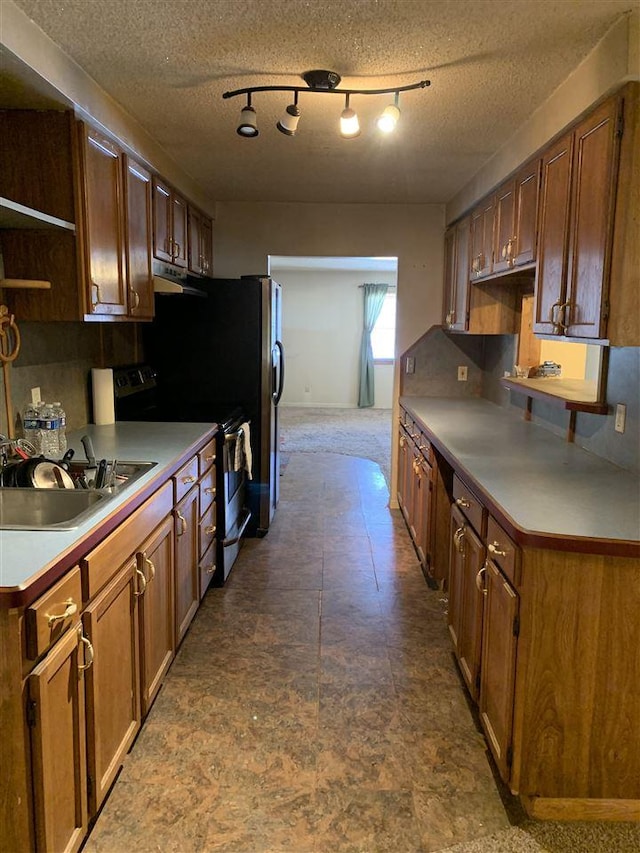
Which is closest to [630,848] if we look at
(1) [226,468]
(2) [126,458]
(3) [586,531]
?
(3) [586,531]

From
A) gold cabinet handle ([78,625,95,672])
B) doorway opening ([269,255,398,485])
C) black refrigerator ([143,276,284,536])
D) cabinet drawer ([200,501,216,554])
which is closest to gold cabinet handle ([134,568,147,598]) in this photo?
gold cabinet handle ([78,625,95,672])

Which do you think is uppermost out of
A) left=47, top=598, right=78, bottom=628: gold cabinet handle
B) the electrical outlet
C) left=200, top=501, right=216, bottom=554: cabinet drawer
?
the electrical outlet

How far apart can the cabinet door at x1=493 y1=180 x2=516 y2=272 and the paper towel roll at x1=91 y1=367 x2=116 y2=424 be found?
2.09 m

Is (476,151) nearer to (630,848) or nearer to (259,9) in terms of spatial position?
(259,9)

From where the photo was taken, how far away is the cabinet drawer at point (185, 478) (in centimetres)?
249

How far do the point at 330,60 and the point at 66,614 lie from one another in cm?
195

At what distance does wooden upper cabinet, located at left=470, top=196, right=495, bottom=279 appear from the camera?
132 inches

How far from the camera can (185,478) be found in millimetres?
2635

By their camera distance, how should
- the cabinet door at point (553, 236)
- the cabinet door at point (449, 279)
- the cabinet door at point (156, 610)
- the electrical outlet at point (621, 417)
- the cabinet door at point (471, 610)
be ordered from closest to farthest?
the cabinet door at point (156, 610) → the cabinet door at point (471, 610) → the cabinet door at point (553, 236) → the electrical outlet at point (621, 417) → the cabinet door at point (449, 279)

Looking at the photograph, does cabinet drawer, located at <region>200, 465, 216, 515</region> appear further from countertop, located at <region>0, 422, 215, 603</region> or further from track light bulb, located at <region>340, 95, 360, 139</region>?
track light bulb, located at <region>340, 95, 360, 139</region>

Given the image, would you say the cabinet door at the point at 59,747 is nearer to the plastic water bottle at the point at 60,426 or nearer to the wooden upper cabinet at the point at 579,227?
the plastic water bottle at the point at 60,426

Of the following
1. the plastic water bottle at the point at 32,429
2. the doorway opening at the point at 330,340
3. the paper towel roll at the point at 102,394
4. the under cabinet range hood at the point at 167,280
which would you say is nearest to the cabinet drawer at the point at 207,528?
the paper towel roll at the point at 102,394

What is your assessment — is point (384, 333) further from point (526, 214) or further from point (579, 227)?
point (579, 227)

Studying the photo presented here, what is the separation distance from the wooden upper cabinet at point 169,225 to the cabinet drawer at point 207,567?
5.18 ft
